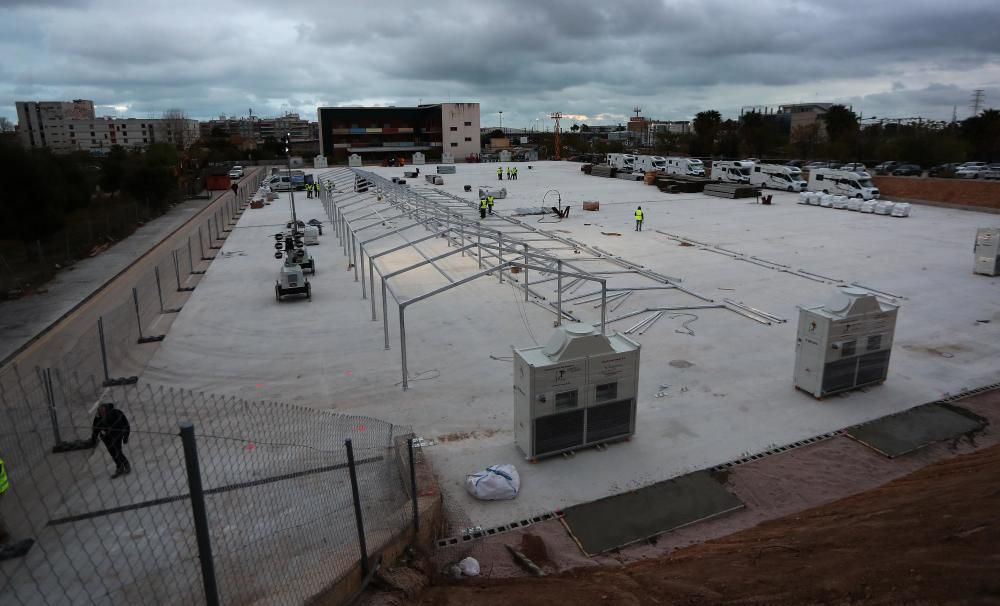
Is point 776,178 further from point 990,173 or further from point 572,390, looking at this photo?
point 572,390


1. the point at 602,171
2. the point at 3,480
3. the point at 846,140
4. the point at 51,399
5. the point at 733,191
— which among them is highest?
the point at 846,140

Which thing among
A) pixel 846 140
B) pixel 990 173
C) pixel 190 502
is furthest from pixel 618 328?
pixel 846 140

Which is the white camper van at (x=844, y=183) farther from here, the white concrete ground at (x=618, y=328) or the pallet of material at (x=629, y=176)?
the pallet of material at (x=629, y=176)

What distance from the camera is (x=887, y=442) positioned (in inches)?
396

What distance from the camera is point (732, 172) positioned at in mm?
50531

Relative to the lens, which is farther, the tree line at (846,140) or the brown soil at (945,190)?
the tree line at (846,140)

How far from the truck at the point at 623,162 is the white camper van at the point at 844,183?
22.2 m

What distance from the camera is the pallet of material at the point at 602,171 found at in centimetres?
6151

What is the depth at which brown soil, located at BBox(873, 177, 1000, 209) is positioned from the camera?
118 ft

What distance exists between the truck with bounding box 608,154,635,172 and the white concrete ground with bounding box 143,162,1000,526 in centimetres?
3801

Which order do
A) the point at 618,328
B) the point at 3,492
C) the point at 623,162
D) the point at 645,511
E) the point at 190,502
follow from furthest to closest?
the point at 623,162, the point at 618,328, the point at 645,511, the point at 3,492, the point at 190,502

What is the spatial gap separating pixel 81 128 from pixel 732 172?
16722cm

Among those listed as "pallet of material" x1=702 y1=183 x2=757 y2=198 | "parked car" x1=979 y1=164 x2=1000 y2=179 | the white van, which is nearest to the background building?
the white van

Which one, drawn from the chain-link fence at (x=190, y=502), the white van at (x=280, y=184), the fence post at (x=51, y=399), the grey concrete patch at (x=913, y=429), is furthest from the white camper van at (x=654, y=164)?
the fence post at (x=51, y=399)
